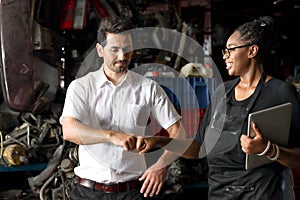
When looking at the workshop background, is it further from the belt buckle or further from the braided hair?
the belt buckle

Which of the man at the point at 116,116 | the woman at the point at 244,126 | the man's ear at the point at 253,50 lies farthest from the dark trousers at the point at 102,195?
the man's ear at the point at 253,50

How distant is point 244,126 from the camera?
1552 millimetres

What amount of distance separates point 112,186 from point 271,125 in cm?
79

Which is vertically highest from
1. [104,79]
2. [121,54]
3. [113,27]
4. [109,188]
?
[113,27]

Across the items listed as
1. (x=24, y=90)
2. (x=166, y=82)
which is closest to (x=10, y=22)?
(x=24, y=90)

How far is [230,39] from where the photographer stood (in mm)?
1664

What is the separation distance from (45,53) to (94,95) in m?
1.46

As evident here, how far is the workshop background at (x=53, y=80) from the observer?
267 cm

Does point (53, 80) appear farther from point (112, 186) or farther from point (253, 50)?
point (253, 50)

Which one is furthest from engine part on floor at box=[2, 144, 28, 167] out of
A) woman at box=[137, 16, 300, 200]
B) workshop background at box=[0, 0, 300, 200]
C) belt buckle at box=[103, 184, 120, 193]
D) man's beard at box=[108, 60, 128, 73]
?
woman at box=[137, 16, 300, 200]

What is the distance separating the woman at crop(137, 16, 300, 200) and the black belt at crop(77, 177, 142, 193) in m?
0.27

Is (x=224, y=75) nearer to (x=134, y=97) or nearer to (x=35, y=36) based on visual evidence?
(x=35, y=36)

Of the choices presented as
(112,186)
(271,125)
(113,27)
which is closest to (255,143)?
(271,125)

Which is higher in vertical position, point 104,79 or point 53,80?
point 104,79
